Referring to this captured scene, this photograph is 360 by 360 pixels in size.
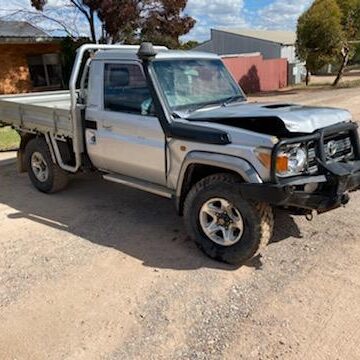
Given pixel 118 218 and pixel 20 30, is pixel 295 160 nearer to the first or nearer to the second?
pixel 118 218

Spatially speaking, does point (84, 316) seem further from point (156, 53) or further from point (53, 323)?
point (156, 53)

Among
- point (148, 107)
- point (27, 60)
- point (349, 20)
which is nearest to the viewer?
point (148, 107)

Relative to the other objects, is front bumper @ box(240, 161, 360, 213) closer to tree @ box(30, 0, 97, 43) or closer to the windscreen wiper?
the windscreen wiper

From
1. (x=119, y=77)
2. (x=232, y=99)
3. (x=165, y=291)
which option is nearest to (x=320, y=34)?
(x=232, y=99)

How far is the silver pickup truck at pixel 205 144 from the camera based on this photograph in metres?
3.80

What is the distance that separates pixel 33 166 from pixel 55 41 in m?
13.7

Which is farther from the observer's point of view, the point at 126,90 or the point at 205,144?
the point at 126,90

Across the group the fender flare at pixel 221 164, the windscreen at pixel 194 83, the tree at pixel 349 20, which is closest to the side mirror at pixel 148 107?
the windscreen at pixel 194 83

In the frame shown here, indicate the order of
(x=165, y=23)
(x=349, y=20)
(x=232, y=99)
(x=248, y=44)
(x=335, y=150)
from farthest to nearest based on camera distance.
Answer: (x=248, y=44) < (x=349, y=20) < (x=165, y=23) < (x=232, y=99) < (x=335, y=150)

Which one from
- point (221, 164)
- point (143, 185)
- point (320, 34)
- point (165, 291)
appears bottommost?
point (165, 291)

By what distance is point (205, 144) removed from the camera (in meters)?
4.09

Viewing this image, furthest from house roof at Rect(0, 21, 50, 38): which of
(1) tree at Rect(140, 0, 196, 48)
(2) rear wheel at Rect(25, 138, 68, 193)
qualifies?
(2) rear wheel at Rect(25, 138, 68, 193)

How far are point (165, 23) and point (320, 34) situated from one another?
815cm

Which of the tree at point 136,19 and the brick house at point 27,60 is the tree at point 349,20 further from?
the brick house at point 27,60
